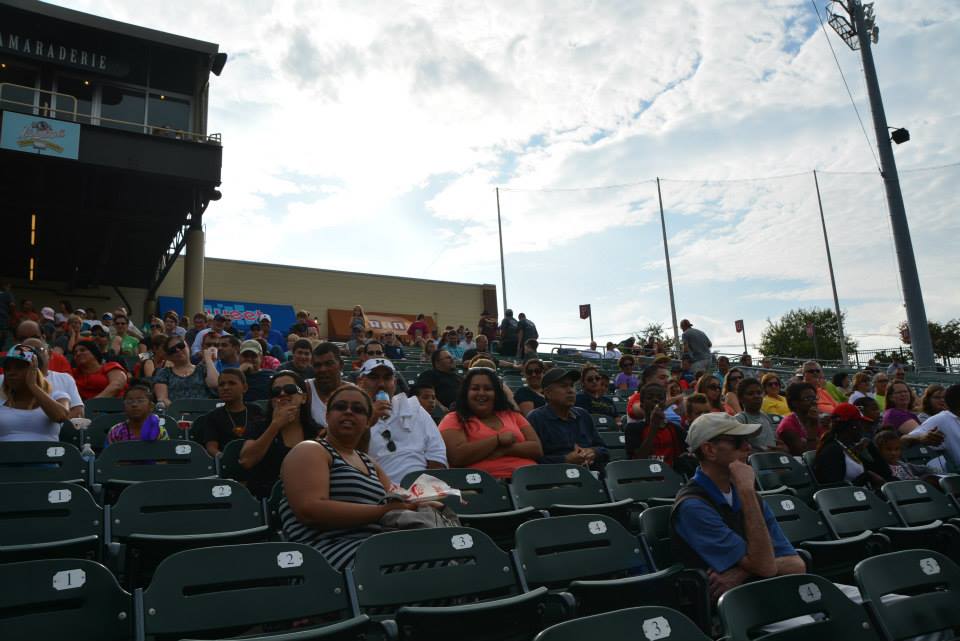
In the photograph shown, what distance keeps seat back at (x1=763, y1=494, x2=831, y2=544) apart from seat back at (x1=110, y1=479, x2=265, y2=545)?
9.79 feet

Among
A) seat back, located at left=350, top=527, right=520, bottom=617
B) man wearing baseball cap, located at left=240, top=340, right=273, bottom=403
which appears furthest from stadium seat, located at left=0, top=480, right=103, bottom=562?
man wearing baseball cap, located at left=240, top=340, right=273, bottom=403

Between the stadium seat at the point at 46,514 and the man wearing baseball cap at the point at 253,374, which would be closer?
the stadium seat at the point at 46,514

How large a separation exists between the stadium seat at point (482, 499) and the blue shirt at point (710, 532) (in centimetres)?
86

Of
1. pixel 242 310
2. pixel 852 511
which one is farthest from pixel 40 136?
pixel 852 511

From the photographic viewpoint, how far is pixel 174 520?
11.0 ft

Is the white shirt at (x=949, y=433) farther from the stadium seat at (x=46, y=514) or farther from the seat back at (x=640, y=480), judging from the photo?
the stadium seat at (x=46, y=514)

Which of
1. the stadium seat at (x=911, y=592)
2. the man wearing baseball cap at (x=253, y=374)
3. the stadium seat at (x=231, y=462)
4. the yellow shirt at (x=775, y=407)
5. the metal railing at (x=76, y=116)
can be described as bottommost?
the stadium seat at (x=911, y=592)

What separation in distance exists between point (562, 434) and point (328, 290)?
71.2 ft

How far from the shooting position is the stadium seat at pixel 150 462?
423 centimetres

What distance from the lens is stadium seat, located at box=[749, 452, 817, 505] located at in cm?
527

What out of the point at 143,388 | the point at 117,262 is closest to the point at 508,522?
the point at 143,388

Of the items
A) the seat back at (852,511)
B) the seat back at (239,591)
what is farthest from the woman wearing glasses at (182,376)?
the seat back at (852,511)

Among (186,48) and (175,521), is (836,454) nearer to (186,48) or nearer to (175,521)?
(175,521)

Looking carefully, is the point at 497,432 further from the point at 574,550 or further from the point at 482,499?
the point at 574,550
